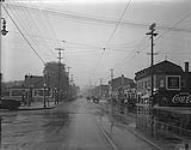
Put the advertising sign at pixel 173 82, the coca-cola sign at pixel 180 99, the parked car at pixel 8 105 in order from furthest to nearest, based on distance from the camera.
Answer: the advertising sign at pixel 173 82 → the parked car at pixel 8 105 → the coca-cola sign at pixel 180 99

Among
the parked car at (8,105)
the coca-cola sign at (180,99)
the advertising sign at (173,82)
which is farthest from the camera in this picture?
the advertising sign at (173,82)

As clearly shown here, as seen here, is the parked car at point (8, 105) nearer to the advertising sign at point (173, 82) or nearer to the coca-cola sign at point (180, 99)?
the coca-cola sign at point (180, 99)

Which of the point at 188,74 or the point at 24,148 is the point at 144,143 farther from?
the point at 188,74

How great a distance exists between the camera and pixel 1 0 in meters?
21.9

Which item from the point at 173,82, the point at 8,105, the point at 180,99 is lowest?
the point at 8,105

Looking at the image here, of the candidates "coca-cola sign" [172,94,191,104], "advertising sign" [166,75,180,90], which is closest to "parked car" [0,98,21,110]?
"coca-cola sign" [172,94,191,104]

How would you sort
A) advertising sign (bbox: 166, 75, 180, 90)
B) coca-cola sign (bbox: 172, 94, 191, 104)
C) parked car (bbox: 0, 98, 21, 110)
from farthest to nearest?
advertising sign (bbox: 166, 75, 180, 90)
parked car (bbox: 0, 98, 21, 110)
coca-cola sign (bbox: 172, 94, 191, 104)

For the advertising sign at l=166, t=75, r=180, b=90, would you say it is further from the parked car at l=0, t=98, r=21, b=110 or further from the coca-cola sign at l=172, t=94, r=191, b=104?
the parked car at l=0, t=98, r=21, b=110

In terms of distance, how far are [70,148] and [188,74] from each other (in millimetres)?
63652

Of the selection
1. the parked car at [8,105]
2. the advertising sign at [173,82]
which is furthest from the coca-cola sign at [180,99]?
the advertising sign at [173,82]

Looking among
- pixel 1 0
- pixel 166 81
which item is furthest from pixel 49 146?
pixel 166 81

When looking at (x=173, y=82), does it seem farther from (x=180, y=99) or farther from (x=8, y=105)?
(x=8, y=105)

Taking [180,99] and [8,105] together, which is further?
[8,105]

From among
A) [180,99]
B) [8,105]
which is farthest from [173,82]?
[8,105]
